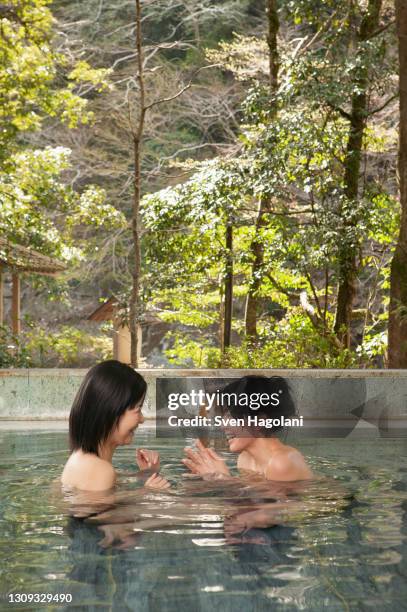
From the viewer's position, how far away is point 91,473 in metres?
3.82

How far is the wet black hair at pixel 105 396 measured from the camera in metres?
3.63

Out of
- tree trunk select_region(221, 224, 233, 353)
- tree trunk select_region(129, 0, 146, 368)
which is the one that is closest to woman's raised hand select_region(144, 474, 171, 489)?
tree trunk select_region(129, 0, 146, 368)

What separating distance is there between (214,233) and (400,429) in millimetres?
6465

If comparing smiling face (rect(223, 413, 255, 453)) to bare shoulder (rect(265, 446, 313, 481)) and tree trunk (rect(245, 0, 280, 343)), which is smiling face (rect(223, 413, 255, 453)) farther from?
tree trunk (rect(245, 0, 280, 343))

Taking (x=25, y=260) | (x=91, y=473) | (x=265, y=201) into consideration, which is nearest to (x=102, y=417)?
(x=91, y=473)

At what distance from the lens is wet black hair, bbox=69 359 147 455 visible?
3.63 meters

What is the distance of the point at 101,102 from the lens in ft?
65.4

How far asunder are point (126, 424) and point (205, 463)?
702mm

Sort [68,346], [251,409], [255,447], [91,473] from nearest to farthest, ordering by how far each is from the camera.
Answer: [91,473], [251,409], [255,447], [68,346]

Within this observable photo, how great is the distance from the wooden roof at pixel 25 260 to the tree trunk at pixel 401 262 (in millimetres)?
5776

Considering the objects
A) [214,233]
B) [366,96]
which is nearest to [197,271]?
[214,233]

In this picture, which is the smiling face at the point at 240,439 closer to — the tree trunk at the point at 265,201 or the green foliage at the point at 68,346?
the tree trunk at the point at 265,201

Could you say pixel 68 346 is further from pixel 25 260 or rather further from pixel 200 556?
pixel 200 556

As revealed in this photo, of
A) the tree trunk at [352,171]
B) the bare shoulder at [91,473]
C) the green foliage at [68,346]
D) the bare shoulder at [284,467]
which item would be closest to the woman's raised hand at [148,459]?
the bare shoulder at [91,473]
